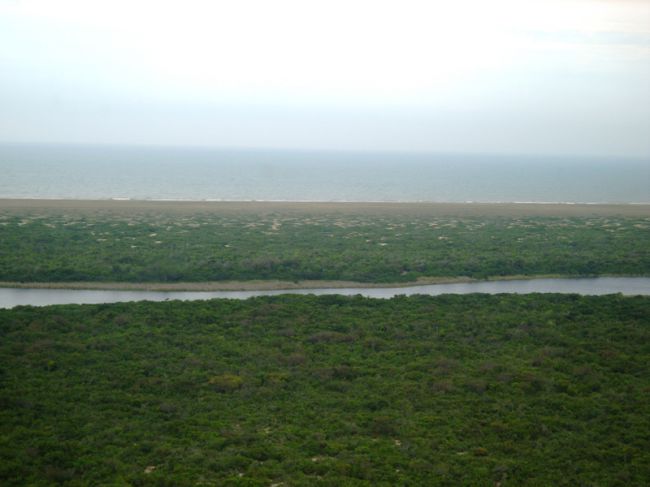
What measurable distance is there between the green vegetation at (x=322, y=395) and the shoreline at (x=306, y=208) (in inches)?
1518

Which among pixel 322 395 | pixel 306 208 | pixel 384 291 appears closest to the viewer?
pixel 322 395

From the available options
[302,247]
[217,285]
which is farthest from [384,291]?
[302,247]

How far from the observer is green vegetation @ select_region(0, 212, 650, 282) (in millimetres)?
40688

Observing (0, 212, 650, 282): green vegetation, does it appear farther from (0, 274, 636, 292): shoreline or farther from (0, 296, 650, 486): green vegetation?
(0, 296, 650, 486): green vegetation

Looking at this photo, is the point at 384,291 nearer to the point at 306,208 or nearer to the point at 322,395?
the point at 322,395

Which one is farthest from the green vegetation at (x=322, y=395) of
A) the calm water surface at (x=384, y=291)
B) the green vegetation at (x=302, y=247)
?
the green vegetation at (x=302, y=247)

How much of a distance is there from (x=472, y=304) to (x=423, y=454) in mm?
16061

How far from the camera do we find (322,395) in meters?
21.6

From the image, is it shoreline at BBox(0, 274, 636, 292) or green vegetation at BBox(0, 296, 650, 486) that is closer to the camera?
green vegetation at BBox(0, 296, 650, 486)

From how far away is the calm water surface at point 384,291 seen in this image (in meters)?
34.9

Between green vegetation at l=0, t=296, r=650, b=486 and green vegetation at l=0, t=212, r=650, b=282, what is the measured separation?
911 centimetres

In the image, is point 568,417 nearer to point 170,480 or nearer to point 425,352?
point 425,352

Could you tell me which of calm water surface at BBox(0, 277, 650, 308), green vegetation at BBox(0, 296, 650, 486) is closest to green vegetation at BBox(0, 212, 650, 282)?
calm water surface at BBox(0, 277, 650, 308)

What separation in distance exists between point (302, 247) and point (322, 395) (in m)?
27.5
